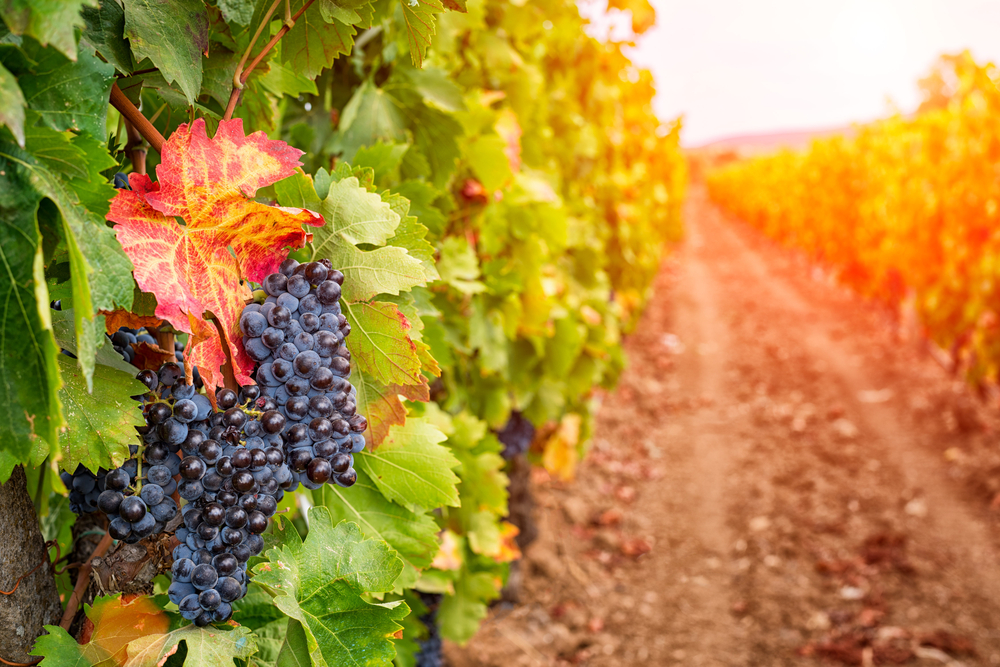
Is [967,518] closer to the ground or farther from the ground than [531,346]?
closer to the ground

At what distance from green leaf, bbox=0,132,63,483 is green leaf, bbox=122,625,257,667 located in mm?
291

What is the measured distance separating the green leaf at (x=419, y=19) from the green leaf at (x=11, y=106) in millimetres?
472

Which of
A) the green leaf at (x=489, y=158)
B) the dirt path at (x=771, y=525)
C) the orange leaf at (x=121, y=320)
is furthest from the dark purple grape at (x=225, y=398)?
the dirt path at (x=771, y=525)

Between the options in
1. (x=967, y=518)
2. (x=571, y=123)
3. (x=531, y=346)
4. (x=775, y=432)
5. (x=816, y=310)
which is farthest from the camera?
(x=816, y=310)

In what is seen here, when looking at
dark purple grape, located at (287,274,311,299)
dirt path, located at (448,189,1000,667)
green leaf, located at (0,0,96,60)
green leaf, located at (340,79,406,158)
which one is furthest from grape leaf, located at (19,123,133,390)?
dirt path, located at (448,189,1000,667)

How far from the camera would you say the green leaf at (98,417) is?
83 cm

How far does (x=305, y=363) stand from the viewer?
0.84 meters

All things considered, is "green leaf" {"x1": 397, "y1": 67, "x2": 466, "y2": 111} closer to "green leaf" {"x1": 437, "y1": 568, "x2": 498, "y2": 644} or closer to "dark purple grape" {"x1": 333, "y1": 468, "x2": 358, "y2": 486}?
"dark purple grape" {"x1": 333, "y1": 468, "x2": 358, "y2": 486}

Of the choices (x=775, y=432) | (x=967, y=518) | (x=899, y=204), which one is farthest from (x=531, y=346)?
(x=899, y=204)

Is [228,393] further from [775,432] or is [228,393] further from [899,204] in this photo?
[899,204]

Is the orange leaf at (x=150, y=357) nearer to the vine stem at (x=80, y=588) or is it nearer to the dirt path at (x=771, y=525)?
the vine stem at (x=80, y=588)

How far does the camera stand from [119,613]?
34.2 inches

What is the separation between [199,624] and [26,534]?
0.26m

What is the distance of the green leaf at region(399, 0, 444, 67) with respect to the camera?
3.05 ft
